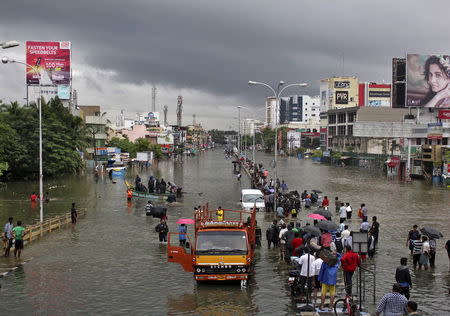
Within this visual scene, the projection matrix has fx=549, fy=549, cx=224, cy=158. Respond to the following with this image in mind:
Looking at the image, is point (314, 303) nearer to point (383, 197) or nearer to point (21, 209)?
point (21, 209)

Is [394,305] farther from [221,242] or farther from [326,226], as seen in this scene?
[326,226]

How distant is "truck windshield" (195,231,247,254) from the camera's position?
1603cm

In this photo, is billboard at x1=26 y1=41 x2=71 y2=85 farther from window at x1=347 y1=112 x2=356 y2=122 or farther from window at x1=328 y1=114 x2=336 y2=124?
window at x1=328 y1=114 x2=336 y2=124

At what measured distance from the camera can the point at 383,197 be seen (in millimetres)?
46688

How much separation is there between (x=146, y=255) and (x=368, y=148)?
363 feet

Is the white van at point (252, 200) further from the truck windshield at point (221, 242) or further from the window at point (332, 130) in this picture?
the window at point (332, 130)

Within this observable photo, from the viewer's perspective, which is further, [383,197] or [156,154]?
[156,154]

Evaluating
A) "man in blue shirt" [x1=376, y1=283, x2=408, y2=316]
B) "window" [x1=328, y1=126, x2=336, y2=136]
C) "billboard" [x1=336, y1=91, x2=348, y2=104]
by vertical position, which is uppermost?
"billboard" [x1=336, y1=91, x2=348, y2=104]

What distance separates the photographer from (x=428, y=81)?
81.9 meters

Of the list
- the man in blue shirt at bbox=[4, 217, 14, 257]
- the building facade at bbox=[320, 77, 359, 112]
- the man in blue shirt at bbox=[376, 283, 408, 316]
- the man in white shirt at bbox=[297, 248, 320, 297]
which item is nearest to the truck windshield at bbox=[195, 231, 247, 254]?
the man in white shirt at bbox=[297, 248, 320, 297]

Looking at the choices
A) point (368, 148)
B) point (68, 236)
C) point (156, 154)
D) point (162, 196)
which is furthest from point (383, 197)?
point (156, 154)

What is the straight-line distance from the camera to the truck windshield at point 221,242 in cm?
1603

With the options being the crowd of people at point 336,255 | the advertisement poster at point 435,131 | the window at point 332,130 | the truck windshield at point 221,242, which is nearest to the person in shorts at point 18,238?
the truck windshield at point 221,242

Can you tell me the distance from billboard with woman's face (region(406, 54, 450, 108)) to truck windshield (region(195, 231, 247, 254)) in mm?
71134
